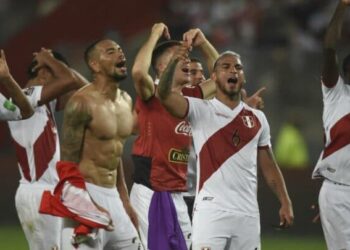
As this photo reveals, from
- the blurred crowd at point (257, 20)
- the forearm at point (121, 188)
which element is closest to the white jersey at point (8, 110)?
the forearm at point (121, 188)

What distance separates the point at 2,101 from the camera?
32.2ft

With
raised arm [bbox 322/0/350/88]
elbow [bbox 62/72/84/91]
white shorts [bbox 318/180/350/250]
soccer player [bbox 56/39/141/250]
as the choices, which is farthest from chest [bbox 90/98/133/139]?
white shorts [bbox 318/180/350/250]

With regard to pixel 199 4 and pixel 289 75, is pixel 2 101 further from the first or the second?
pixel 199 4

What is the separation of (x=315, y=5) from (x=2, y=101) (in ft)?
40.8

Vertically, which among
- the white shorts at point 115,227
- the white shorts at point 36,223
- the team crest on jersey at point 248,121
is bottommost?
the white shorts at point 36,223

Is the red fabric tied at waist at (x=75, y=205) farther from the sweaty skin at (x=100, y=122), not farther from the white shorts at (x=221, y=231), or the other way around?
the white shorts at (x=221, y=231)

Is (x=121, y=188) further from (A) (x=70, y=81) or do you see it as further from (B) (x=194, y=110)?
(A) (x=70, y=81)

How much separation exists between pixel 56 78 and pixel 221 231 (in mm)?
2322

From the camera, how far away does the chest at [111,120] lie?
9875 millimetres

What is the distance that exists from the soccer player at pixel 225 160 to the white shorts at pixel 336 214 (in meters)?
0.51

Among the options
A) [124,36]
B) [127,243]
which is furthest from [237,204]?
[124,36]

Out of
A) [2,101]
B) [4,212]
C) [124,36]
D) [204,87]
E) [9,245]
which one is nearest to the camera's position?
[2,101]

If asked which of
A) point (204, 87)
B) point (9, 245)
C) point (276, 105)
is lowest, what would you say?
point (9, 245)

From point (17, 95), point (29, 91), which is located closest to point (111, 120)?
point (17, 95)
